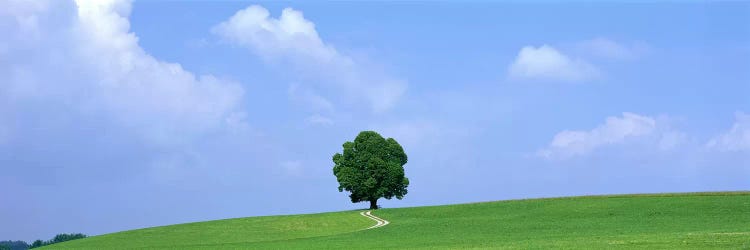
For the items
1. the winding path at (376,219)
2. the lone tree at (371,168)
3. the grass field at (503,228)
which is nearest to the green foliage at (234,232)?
the grass field at (503,228)

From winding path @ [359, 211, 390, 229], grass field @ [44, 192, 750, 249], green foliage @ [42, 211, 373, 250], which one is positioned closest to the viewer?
grass field @ [44, 192, 750, 249]

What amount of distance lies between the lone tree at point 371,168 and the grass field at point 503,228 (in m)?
2.91

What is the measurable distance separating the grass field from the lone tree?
291cm

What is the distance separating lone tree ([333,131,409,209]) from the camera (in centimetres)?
8012

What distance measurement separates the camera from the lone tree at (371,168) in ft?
263

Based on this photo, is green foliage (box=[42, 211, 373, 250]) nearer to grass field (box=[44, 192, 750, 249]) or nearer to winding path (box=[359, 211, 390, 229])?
grass field (box=[44, 192, 750, 249])

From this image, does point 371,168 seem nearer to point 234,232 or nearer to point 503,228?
point 234,232

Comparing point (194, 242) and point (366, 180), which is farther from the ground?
point (366, 180)

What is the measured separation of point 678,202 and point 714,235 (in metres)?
28.2

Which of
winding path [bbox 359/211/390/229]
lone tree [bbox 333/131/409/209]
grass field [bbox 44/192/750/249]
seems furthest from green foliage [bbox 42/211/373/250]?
lone tree [bbox 333/131/409/209]

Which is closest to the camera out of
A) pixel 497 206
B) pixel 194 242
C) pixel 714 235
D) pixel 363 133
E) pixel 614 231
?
pixel 714 235

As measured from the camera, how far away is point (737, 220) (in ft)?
187

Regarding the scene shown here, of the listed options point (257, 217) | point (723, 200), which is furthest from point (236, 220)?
point (723, 200)

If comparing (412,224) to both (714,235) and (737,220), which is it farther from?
(714,235)
